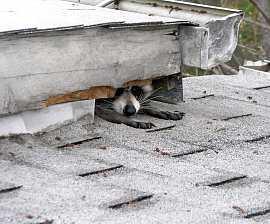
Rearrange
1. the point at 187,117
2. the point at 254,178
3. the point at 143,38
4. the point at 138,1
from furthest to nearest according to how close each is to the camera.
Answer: the point at 138,1, the point at 187,117, the point at 143,38, the point at 254,178

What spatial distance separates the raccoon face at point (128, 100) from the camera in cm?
468

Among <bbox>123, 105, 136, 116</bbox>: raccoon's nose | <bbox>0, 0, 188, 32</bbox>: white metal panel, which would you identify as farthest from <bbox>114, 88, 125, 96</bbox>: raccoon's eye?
<bbox>0, 0, 188, 32</bbox>: white metal panel

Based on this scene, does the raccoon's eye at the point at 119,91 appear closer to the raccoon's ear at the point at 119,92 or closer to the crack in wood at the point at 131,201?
the raccoon's ear at the point at 119,92

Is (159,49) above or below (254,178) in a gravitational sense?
above

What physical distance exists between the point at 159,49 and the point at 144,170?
120cm

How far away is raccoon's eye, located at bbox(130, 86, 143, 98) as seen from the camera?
479 cm

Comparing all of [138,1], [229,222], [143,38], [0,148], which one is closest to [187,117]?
[143,38]

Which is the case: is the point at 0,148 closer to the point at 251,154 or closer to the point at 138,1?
the point at 251,154

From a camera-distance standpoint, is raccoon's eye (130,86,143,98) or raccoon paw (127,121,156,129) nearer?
raccoon paw (127,121,156,129)

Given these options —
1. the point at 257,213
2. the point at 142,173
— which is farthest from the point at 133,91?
the point at 257,213

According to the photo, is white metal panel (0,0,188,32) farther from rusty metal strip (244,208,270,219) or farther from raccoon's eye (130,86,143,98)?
rusty metal strip (244,208,270,219)

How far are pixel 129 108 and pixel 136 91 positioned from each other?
0.57 feet

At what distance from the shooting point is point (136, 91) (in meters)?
4.80

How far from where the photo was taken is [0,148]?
3865 mm
